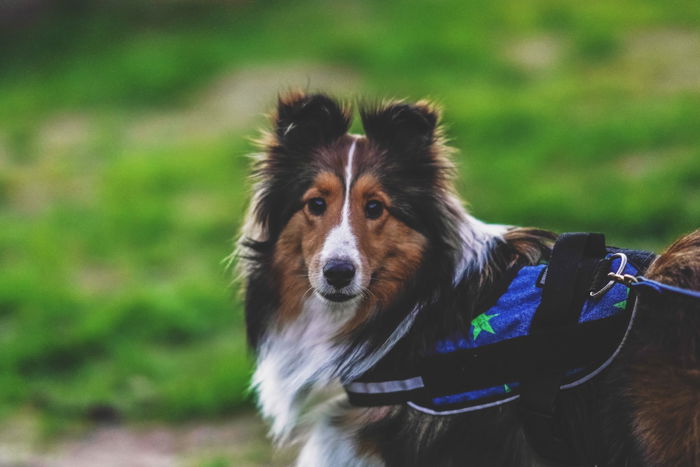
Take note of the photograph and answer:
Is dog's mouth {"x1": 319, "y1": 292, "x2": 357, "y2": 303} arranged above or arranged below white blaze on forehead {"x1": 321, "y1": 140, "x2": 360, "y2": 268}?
below

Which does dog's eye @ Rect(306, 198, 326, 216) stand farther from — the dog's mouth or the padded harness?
the padded harness

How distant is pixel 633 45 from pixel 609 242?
3.91 m

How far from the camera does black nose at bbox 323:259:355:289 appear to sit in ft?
10.7

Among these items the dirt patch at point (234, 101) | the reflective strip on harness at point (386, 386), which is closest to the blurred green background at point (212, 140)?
the dirt patch at point (234, 101)

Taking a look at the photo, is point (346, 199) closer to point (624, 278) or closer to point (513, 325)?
point (513, 325)

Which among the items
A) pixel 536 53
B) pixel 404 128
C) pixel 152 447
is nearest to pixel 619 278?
pixel 404 128

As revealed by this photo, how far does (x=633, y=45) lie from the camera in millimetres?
9508

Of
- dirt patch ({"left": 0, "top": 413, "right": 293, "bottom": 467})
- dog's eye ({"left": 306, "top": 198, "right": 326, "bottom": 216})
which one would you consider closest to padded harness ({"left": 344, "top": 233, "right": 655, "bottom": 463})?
dog's eye ({"left": 306, "top": 198, "right": 326, "bottom": 216})

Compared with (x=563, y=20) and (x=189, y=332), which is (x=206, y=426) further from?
(x=563, y=20)

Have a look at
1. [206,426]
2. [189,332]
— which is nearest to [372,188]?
A: [206,426]

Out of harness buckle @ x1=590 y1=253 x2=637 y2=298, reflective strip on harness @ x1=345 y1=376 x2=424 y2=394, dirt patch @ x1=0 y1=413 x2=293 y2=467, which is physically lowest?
dirt patch @ x1=0 y1=413 x2=293 y2=467

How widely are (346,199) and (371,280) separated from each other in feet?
0.95

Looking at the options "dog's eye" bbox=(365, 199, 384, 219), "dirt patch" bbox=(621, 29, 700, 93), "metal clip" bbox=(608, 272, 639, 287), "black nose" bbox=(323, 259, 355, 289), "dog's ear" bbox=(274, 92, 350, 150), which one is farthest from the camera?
"dirt patch" bbox=(621, 29, 700, 93)

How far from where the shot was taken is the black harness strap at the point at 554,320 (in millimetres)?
2967
